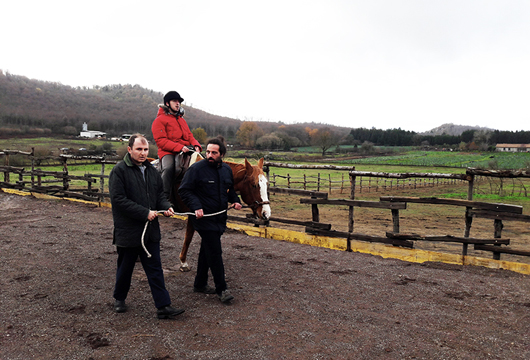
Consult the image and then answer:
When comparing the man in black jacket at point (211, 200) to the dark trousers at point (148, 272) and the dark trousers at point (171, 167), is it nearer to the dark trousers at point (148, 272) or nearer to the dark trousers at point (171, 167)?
the dark trousers at point (148, 272)

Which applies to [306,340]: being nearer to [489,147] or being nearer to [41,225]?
[41,225]

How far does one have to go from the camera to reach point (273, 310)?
3.72 meters

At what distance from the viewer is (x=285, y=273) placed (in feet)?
16.5

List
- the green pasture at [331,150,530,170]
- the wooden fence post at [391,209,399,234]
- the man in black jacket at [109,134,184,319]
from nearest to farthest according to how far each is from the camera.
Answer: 1. the man in black jacket at [109,134,184,319]
2. the wooden fence post at [391,209,399,234]
3. the green pasture at [331,150,530,170]

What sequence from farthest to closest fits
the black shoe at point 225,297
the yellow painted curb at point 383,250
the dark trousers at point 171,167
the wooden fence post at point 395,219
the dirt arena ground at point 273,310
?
1. the wooden fence post at point 395,219
2. the yellow painted curb at point 383,250
3. the dark trousers at point 171,167
4. the black shoe at point 225,297
5. the dirt arena ground at point 273,310

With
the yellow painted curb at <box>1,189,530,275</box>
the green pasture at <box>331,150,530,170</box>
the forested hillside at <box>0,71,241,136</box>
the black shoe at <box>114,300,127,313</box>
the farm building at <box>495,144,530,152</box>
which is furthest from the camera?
the forested hillside at <box>0,71,241,136</box>

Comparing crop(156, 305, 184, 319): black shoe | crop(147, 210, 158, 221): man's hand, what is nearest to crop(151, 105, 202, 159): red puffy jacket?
crop(147, 210, 158, 221): man's hand

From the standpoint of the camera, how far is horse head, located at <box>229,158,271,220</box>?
4695 millimetres

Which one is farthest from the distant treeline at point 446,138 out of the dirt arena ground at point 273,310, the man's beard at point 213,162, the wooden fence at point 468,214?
the man's beard at point 213,162

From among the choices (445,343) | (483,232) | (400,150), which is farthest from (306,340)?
(400,150)

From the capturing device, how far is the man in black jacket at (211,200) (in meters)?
3.87

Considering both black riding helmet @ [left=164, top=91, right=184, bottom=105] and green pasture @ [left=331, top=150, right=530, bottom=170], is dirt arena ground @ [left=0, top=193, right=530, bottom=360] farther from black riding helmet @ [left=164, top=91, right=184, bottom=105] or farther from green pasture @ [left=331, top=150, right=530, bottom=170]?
green pasture @ [left=331, top=150, right=530, bottom=170]

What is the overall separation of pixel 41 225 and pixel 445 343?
8.64 meters

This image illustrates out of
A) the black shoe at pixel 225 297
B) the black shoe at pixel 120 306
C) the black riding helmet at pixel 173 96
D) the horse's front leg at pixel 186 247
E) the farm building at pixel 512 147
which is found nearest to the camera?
the black shoe at pixel 120 306
